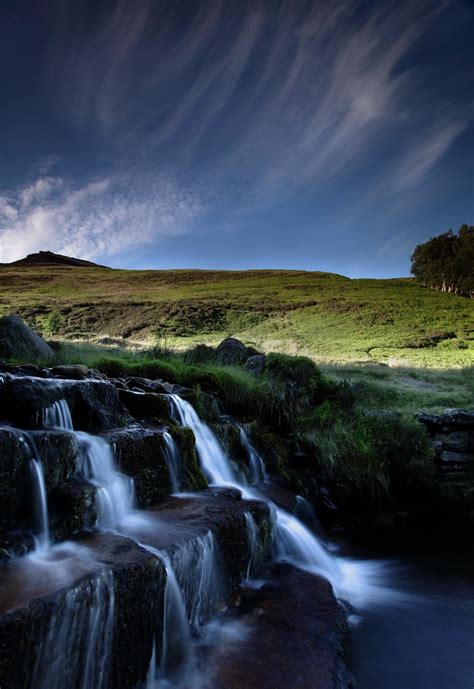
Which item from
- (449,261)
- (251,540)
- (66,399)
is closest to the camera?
(251,540)

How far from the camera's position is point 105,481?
195 inches

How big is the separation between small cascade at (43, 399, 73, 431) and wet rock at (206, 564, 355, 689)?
10.4 ft

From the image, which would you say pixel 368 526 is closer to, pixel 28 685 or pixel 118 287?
pixel 28 685

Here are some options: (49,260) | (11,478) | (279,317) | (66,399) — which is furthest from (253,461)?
(49,260)

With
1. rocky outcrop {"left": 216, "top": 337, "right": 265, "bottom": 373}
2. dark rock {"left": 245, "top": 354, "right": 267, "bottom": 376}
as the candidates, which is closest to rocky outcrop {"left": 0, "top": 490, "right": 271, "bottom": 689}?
dark rock {"left": 245, "top": 354, "right": 267, "bottom": 376}

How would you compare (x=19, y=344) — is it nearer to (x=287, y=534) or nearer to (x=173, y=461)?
(x=173, y=461)

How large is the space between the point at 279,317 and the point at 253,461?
29.2 meters

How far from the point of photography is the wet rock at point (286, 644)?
11.5 ft

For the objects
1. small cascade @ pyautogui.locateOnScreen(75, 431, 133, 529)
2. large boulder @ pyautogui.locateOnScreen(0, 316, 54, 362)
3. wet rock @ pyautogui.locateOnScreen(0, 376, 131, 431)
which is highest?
large boulder @ pyautogui.locateOnScreen(0, 316, 54, 362)

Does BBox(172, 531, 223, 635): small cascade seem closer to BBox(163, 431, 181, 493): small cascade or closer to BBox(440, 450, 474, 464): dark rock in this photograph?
BBox(163, 431, 181, 493): small cascade

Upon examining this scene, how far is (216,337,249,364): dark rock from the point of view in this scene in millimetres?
13969

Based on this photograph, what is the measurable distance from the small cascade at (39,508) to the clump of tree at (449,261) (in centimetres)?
6289

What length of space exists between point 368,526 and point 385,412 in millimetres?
3391

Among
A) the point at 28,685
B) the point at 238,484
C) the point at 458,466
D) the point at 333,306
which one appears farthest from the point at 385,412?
the point at 333,306
